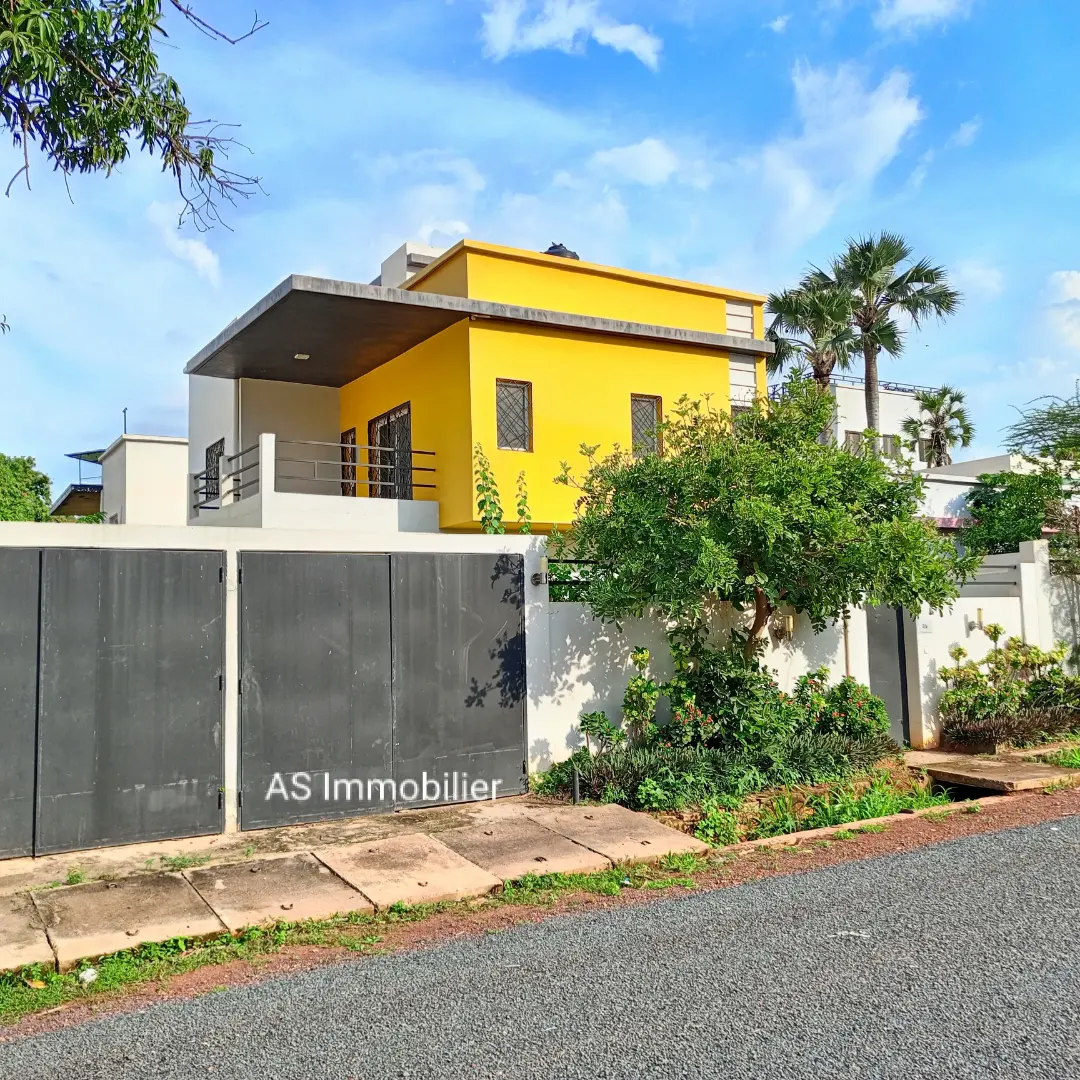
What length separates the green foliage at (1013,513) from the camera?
18.5m

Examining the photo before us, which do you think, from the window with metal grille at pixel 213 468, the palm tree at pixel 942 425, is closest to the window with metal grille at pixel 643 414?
the window with metal grille at pixel 213 468

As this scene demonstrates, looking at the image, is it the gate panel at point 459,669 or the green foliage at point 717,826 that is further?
the gate panel at point 459,669

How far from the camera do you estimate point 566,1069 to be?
3.71m

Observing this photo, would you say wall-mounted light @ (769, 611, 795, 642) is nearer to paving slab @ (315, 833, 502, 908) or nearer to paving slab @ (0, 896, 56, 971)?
paving slab @ (315, 833, 502, 908)

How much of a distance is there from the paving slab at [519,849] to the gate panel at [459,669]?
34.3 inches

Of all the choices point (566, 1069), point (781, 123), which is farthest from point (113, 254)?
point (566, 1069)

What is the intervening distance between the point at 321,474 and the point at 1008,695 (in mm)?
11595

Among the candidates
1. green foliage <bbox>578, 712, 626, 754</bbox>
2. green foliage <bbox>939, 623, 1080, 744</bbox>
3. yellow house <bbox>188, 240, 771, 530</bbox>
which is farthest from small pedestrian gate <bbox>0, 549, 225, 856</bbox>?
green foliage <bbox>939, 623, 1080, 744</bbox>

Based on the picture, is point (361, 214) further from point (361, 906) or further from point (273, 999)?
point (273, 999)

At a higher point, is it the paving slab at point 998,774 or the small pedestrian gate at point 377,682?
the small pedestrian gate at point 377,682

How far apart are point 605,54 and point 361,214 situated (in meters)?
3.24

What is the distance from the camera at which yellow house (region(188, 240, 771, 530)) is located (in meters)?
13.6

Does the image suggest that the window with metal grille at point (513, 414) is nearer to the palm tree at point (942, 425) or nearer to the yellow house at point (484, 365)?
the yellow house at point (484, 365)

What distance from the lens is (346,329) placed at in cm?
1412
